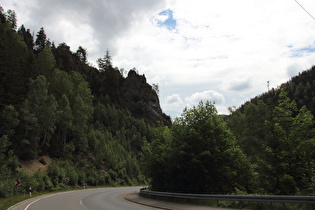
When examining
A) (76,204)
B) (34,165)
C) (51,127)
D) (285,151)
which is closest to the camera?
(76,204)

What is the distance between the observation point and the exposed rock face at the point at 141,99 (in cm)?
12119

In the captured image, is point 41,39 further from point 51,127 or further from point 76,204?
point 76,204

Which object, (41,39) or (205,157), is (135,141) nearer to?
(41,39)

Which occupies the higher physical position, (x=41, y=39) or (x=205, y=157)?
(x=41, y=39)

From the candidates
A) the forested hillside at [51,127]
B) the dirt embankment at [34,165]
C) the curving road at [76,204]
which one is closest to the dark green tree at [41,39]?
the forested hillside at [51,127]

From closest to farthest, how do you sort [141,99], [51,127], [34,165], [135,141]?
[34,165], [51,127], [135,141], [141,99]

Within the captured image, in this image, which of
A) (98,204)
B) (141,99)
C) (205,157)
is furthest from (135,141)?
(98,204)

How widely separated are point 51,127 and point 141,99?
255 ft

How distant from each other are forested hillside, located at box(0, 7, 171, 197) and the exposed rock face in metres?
18.0

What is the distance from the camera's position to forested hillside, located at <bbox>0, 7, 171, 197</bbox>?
125ft

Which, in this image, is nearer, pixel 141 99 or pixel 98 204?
pixel 98 204

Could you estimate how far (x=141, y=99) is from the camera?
12319cm

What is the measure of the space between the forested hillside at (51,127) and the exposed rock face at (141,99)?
59.0 ft

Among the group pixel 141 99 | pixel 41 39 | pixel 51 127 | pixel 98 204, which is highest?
pixel 41 39
